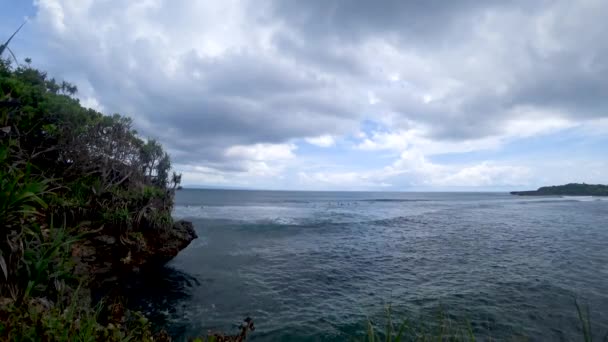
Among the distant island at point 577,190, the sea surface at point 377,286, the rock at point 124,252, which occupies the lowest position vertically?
the sea surface at point 377,286

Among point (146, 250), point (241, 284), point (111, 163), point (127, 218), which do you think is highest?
point (111, 163)

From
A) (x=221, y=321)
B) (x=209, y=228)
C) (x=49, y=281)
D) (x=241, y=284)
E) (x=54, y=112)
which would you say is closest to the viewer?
(x=49, y=281)

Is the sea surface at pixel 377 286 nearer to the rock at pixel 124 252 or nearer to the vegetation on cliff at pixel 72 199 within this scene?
the rock at pixel 124 252

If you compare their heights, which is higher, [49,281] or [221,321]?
[49,281]

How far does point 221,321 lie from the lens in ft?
32.8

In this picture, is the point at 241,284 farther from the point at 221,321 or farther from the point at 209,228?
the point at 209,228

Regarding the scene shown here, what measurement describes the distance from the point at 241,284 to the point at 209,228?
63.7 feet

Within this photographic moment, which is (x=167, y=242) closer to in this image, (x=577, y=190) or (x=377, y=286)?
(x=377, y=286)

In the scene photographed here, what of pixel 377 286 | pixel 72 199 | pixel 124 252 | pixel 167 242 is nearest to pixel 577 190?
pixel 377 286

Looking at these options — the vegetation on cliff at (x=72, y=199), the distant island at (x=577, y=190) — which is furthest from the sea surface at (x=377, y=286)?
Result: the distant island at (x=577, y=190)

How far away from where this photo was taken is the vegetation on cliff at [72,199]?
5.96m

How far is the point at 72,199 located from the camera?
1012 centimetres

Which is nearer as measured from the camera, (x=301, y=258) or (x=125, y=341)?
(x=125, y=341)

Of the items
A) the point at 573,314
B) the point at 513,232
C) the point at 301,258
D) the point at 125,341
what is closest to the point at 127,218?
the point at 125,341
